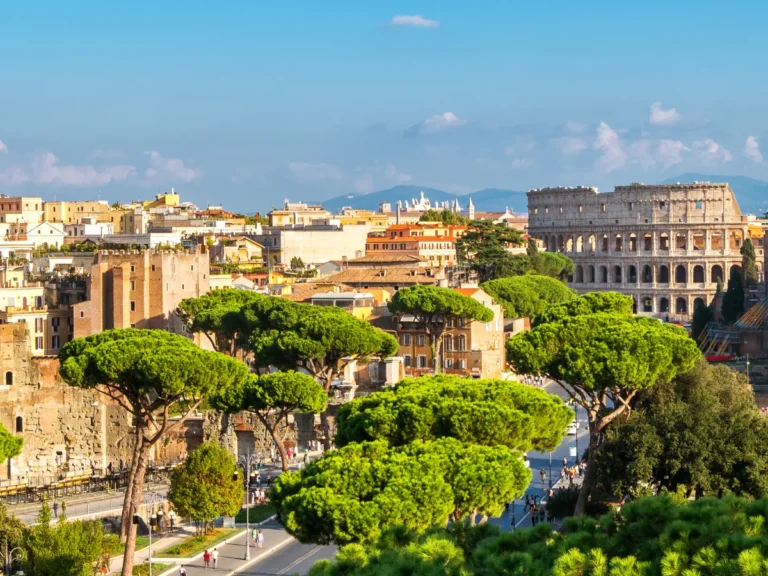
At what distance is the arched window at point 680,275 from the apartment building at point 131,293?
240ft

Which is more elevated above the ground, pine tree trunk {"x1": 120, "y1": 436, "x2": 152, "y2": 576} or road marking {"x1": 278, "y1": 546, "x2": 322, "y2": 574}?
pine tree trunk {"x1": 120, "y1": 436, "x2": 152, "y2": 576}

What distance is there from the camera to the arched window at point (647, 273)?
131750 millimetres

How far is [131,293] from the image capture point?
206 ft

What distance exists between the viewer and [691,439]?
36.4 m

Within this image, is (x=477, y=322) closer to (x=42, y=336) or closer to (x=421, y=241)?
(x=42, y=336)

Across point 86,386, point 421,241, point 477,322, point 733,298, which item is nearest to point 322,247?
point 421,241

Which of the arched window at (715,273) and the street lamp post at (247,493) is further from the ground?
the arched window at (715,273)

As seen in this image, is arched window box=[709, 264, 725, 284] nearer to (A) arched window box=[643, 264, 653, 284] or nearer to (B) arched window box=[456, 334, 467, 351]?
(A) arched window box=[643, 264, 653, 284]

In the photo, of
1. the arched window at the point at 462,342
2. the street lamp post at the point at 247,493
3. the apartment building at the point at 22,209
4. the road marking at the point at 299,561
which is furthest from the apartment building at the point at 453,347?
the apartment building at the point at 22,209

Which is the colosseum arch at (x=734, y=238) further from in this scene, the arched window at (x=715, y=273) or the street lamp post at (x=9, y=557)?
the street lamp post at (x=9, y=557)

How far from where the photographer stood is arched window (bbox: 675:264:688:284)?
428 ft

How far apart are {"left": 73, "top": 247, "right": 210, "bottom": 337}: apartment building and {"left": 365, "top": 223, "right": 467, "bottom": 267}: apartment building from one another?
3731 cm

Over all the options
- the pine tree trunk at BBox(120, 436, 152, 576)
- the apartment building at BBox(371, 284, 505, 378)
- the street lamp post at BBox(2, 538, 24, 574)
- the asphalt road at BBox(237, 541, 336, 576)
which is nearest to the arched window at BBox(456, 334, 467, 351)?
the apartment building at BBox(371, 284, 505, 378)

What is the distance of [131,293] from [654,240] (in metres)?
77.2
